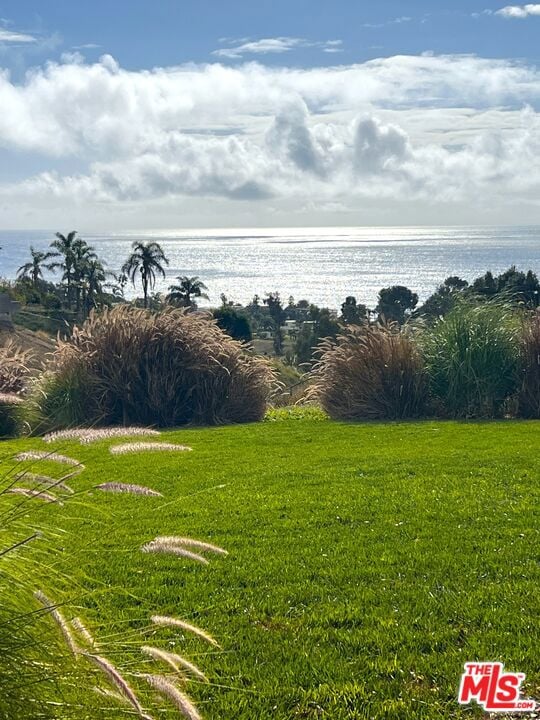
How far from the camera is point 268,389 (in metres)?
16.1

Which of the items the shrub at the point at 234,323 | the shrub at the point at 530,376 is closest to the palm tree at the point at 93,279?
the shrub at the point at 234,323

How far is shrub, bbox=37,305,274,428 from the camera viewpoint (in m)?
14.7

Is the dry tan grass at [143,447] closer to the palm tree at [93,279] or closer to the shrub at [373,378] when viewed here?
the shrub at [373,378]

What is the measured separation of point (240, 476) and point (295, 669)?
16.3ft

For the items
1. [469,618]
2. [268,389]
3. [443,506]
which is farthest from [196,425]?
[469,618]

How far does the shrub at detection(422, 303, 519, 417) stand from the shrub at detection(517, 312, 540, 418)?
160 mm

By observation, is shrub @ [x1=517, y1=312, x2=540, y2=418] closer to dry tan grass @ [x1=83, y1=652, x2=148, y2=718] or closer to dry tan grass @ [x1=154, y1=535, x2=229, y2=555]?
dry tan grass @ [x1=154, y1=535, x2=229, y2=555]

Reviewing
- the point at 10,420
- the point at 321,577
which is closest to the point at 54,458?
the point at 321,577

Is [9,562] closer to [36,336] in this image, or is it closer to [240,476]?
[240,476]

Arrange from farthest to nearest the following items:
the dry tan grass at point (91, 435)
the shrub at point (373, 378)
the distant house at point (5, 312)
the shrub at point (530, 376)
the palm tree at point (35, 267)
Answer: the palm tree at point (35, 267)
the distant house at point (5, 312)
the shrub at point (373, 378)
the shrub at point (530, 376)
the dry tan grass at point (91, 435)

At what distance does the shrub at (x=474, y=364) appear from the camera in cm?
1469

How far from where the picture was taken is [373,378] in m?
15.1

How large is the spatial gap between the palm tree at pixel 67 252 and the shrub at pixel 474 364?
55.9 metres

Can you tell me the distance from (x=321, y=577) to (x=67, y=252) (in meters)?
65.5
